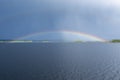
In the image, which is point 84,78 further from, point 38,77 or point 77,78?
point 38,77

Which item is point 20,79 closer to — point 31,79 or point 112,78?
point 31,79

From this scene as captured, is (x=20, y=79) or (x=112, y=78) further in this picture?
(x=112, y=78)

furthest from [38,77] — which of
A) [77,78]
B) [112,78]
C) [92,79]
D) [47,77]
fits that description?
[112,78]

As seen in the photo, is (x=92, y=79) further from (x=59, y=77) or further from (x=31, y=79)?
(x=31, y=79)

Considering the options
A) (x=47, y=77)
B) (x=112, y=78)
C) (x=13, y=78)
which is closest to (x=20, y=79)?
(x=13, y=78)

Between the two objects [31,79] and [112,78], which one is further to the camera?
[112,78]

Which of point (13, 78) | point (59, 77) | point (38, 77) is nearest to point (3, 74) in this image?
point (13, 78)

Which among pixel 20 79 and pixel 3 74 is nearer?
pixel 20 79
